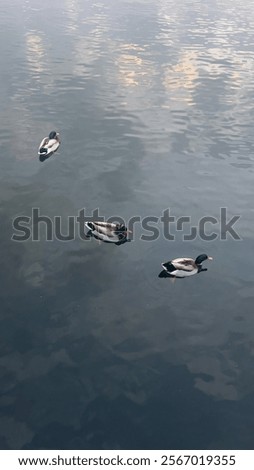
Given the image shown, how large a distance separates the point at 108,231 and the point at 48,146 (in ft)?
32.1

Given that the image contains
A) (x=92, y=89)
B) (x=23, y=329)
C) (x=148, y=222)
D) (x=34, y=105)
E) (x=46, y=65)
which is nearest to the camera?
(x=23, y=329)

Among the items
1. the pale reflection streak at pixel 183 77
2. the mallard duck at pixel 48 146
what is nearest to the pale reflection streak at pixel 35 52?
the pale reflection streak at pixel 183 77

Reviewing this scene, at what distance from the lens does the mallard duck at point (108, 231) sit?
17.6m

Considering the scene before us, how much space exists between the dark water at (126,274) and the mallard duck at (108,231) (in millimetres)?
744

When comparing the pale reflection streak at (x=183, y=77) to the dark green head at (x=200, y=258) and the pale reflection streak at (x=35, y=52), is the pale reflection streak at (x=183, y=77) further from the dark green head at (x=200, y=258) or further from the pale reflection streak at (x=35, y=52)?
the dark green head at (x=200, y=258)

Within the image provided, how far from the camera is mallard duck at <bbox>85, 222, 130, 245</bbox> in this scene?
691 inches

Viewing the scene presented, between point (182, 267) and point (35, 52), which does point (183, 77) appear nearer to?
point (35, 52)

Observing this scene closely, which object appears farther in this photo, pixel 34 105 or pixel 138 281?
pixel 34 105

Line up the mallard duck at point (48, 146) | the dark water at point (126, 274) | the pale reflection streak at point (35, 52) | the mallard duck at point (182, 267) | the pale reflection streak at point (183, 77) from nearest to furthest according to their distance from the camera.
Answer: the dark water at point (126, 274) < the mallard duck at point (182, 267) < the mallard duck at point (48, 146) < the pale reflection streak at point (183, 77) < the pale reflection streak at point (35, 52)

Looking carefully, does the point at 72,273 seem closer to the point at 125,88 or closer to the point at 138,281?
the point at 138,281

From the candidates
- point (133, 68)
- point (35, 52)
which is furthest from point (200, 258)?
point (35, 52)

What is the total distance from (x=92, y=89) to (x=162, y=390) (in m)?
33.2
